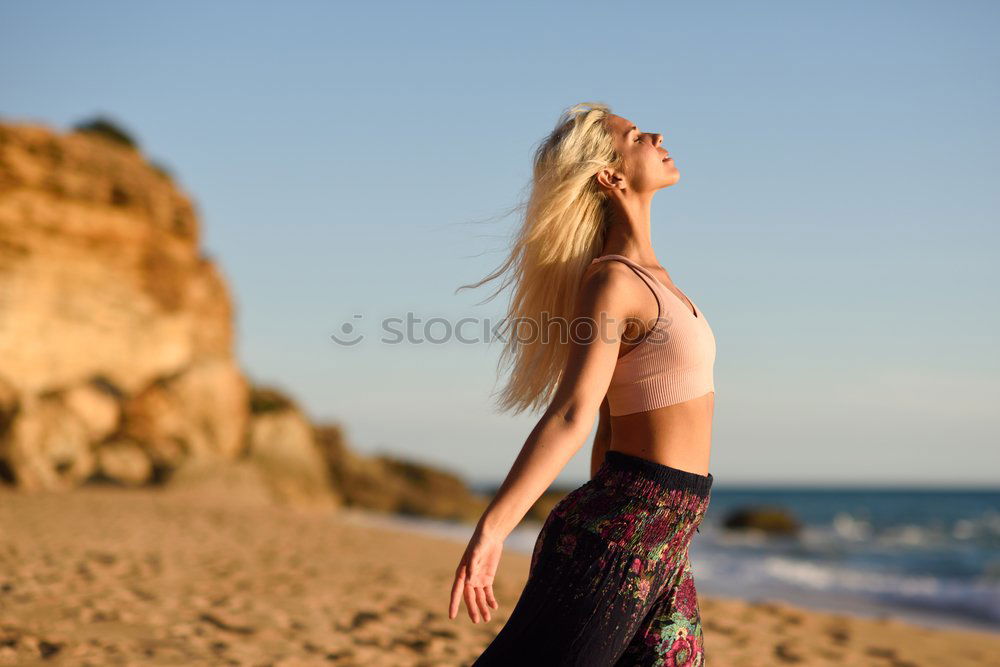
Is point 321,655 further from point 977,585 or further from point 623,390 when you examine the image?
point 977,585

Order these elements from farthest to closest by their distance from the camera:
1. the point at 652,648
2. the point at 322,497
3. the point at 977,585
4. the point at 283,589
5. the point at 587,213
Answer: the point at 322,497
the point at 977,585
the point at 283,589
the point at 587,213
the point at 652,648

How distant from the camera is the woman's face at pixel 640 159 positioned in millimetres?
2207

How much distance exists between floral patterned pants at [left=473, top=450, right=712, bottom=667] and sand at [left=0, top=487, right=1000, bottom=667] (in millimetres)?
2523

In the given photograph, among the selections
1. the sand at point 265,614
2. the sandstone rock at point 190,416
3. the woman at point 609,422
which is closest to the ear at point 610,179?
the woman at point 609,422

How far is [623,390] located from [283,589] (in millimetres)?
5203

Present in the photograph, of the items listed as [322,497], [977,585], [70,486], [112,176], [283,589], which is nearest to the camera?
[283,589]

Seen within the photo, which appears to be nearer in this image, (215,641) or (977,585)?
(215,641)

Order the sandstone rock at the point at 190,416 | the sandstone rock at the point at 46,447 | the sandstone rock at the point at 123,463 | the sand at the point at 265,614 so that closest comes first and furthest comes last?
1. the sand at the point at 265,614
2. the sandstone rock at the point at 46,447
3. the sandstone rock at the point at 123,463
4. the sandstone rock at the point at 190,416

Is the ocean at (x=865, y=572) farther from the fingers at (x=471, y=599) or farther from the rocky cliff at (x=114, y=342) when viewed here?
the fingers at (x=471, y=599)

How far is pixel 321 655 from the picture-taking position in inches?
167

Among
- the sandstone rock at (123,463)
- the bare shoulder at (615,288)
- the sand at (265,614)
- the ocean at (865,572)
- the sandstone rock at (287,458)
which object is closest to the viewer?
the bare shoulder at (615,288)

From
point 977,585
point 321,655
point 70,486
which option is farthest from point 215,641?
point 977,585

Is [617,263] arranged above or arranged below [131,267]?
below

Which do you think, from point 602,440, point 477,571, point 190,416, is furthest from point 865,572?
point 477,571
